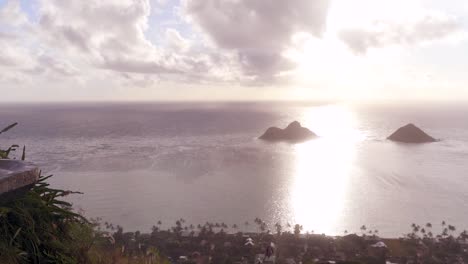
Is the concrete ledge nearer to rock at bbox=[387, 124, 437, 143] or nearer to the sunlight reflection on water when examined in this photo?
the sunlight reflection on water

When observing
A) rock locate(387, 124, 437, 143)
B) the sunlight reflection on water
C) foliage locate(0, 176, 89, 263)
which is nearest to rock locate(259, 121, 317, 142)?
the sunlight reflection on water

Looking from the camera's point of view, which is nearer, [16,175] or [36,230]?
[16,175]

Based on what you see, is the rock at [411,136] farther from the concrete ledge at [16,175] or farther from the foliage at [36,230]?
the concrete ledge at [16,175]

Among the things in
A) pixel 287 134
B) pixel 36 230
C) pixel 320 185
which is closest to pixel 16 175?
pixel 36 230

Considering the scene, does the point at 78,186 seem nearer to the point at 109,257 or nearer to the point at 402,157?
the point at 109,257

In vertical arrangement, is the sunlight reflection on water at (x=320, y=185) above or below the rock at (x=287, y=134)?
below

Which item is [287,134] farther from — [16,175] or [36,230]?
[16,175]

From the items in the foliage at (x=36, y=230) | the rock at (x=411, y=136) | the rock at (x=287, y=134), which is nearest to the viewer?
the foliage at (x=36, y=230)

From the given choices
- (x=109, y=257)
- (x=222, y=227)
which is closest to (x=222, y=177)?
(x=222, y=227)

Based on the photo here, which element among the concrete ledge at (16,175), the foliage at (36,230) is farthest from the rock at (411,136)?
the concrete ledge at (16,175)
